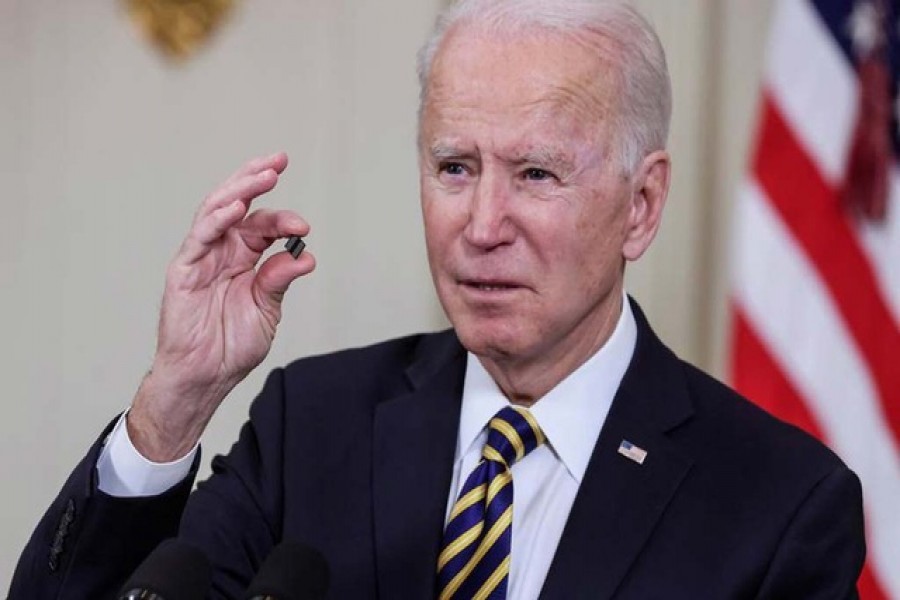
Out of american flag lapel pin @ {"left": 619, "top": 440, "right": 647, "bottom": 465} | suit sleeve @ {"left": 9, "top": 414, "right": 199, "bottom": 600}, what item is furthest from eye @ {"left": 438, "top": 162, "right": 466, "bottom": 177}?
suit sleeve @ {"left": 9, "top": 414, "right": 199, "bottom": 600}

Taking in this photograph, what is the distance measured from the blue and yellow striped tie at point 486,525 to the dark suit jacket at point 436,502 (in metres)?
0.03

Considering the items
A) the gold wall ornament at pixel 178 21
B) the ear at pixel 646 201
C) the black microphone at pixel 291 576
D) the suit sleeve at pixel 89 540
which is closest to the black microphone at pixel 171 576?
the black microphone at pixel 291 576

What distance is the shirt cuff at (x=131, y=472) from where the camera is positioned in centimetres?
218

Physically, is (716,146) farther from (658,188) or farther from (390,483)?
(390,483)

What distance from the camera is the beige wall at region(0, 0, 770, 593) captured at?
12.2 ft

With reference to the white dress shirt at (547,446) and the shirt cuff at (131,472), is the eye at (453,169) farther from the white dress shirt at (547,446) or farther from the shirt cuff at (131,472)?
the shirt cuff at (131,472)

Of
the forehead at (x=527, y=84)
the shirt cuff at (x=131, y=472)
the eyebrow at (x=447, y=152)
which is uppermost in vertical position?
the forehead at (x=527, y=84)

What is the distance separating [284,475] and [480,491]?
1.04 feet

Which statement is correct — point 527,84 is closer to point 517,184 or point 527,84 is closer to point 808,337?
point 517,184

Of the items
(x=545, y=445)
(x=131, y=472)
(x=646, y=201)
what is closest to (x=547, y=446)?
(x=545, y=445)

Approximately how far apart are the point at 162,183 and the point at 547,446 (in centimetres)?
164

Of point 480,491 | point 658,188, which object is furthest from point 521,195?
point 480,491

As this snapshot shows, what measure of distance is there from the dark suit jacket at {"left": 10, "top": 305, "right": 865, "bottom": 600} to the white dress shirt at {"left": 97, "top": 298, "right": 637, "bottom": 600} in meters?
0.03

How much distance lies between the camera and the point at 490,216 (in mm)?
2203
